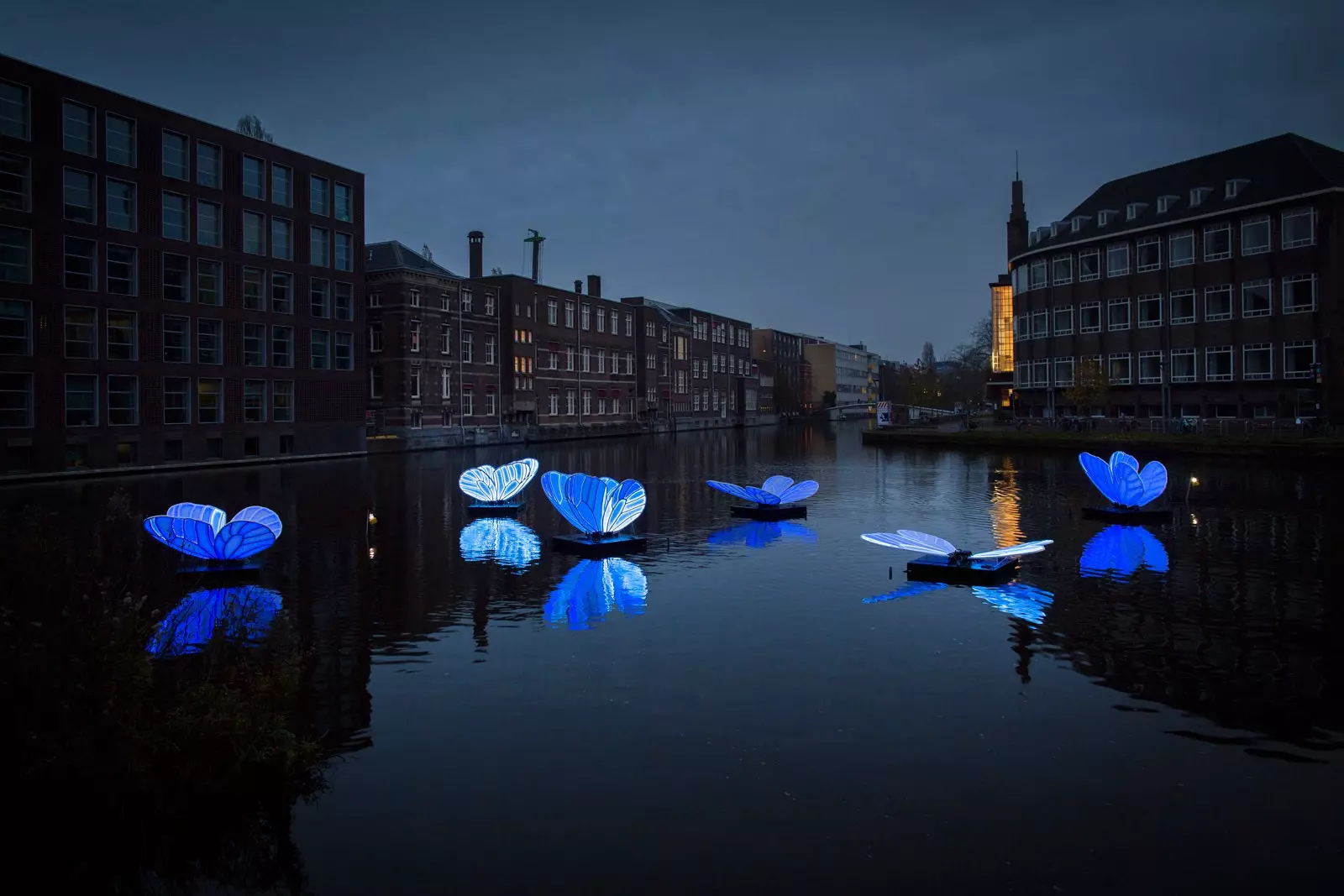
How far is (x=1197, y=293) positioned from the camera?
232 ft

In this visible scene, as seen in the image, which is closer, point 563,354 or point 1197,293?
point 1197,293

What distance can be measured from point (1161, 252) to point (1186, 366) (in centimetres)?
923

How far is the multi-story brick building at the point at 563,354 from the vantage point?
89.8 metres

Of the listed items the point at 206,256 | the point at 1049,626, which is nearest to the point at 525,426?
the point at 206,256

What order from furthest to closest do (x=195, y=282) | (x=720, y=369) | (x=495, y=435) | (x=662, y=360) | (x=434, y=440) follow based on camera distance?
(x=720, y=369) < (x=662, y=360) < (x=495, y=435) < (x=434, y=440) < (x=195, y=282)

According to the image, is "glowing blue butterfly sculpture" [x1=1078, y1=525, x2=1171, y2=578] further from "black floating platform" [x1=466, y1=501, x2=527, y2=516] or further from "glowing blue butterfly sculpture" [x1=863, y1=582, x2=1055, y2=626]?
"black floating platform" [x1=466, y1=501, x2=527, y2=516]

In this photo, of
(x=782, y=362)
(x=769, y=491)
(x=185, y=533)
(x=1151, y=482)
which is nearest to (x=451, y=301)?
(x=769, y=491)

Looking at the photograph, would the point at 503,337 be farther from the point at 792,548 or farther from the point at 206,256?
the point at 792,548

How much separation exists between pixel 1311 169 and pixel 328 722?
72.7m

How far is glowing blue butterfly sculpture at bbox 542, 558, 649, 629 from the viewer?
1606 cm

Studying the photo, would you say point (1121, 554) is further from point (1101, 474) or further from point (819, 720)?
point (819, 720)

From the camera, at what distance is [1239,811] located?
8336mm

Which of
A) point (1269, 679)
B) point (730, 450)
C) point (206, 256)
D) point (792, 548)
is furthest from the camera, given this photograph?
point (730, 450)

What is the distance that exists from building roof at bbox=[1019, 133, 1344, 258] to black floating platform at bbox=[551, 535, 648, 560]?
60.2 metres
